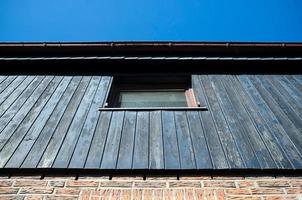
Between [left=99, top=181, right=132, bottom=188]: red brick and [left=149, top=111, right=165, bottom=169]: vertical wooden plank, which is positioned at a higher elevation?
[left=149, top=111, right=165, bottom=169]: vertical wooden plank

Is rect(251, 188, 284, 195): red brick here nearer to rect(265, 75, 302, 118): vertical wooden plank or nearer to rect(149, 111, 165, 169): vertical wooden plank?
rect(149, 111, 165, 169): vertical wooden plank

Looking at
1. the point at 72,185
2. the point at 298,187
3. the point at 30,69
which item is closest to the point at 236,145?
the point at 298,187

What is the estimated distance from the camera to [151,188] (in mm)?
2639

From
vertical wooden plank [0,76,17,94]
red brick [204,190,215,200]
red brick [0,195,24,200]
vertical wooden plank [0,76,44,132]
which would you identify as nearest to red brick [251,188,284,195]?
red brick [204,190,215,200]

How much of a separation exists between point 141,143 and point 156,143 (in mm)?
187

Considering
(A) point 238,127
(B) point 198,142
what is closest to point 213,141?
(B) point 198,142

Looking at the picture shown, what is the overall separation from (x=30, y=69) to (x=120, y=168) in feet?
11.3

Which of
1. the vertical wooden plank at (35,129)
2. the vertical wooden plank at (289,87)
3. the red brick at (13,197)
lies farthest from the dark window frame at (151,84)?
the red brick at (13,197)

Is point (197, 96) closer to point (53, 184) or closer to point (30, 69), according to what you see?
point (53, 184)

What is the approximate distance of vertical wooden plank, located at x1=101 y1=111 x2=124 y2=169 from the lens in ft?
9.54

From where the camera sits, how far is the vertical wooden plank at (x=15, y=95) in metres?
4.07

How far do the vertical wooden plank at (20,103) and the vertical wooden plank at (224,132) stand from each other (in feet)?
9.44

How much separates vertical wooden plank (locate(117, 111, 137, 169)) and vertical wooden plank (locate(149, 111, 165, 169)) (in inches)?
9.5

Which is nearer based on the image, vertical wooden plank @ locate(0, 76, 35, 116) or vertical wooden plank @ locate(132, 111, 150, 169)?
vertical wooden plank @ locate(132, 111, 150, 169)
